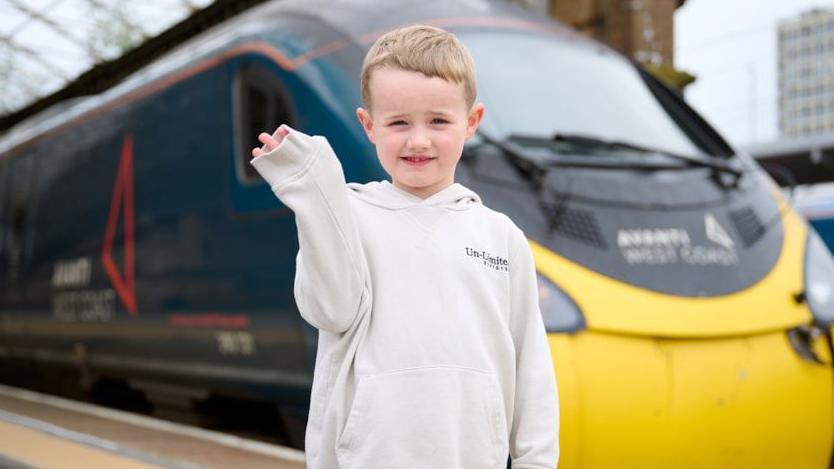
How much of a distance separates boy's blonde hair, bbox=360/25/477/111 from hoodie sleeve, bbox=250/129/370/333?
0.16m

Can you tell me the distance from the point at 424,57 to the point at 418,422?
0.56m

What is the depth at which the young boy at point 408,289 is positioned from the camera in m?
1.38

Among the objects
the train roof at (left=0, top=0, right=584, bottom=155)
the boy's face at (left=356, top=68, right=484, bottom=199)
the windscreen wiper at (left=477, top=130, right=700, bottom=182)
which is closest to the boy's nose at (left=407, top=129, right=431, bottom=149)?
the boy's face at (left=356, top=68, right=484, bottom=199)

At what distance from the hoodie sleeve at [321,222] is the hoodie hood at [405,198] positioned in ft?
0.33

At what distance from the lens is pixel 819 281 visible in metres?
3.44

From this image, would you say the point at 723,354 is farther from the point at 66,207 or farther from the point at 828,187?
the point at 828,187

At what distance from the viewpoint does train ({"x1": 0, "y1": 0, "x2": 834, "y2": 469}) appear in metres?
2.85

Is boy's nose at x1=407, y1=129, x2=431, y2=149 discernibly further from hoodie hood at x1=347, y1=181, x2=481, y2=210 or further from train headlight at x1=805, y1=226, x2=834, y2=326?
train headlight at x1=805, y1=226, x2=834, y2=326

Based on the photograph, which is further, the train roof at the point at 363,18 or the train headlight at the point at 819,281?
the train roof at the point at 363,18

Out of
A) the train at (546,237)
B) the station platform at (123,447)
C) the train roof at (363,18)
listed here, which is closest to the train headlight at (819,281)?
the train at (546,237)

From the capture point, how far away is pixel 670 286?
120 inches

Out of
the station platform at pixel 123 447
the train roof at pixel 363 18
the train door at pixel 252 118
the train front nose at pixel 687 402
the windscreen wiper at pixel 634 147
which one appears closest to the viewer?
the train front nose at pixel 687 402

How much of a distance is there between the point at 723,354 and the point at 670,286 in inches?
11.0

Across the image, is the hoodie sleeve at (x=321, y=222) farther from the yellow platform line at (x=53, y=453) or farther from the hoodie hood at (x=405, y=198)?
the yellow platform line at (x=53, y=453)
